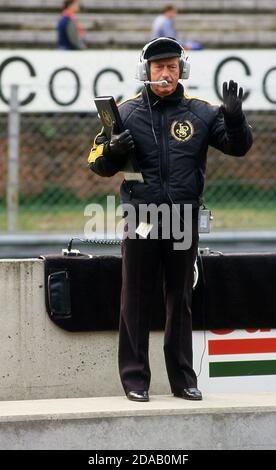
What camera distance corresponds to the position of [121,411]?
254 inches

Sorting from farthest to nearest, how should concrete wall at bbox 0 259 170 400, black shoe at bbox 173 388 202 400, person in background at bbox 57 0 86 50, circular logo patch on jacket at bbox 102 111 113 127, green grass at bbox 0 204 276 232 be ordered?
person in background at bbox 57 0 86 50 → green grass at bbox 0 204 276 232 → concrete wall at bbox 0 259 170 400 → black shoe at bbox 173 388 202 400 → circular logo patch on jacket at bbox 102 111 113 127

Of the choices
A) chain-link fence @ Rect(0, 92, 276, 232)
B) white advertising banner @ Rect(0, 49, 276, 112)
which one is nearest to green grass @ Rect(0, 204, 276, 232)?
chain-link fence @ Rect(0, 92, 276, 232)

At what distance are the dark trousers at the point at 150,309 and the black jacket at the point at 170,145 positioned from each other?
0.87 feet

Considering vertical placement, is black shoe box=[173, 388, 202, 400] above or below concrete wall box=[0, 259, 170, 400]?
below

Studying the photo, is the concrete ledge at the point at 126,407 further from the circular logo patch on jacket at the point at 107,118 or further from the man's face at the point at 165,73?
the man's face at the point at 165,73

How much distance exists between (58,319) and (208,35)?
12402mm

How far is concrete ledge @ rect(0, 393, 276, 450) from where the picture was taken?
251 inches

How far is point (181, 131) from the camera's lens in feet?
21.9

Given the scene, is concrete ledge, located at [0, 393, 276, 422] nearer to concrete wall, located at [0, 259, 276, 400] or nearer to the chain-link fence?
concrete wall, located at [0, 259, 276, 400]

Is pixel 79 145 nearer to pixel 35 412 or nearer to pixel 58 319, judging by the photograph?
pixel 58 319

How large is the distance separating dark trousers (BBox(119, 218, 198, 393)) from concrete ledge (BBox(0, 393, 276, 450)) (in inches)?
10.6

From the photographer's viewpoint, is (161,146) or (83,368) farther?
(83,368)
